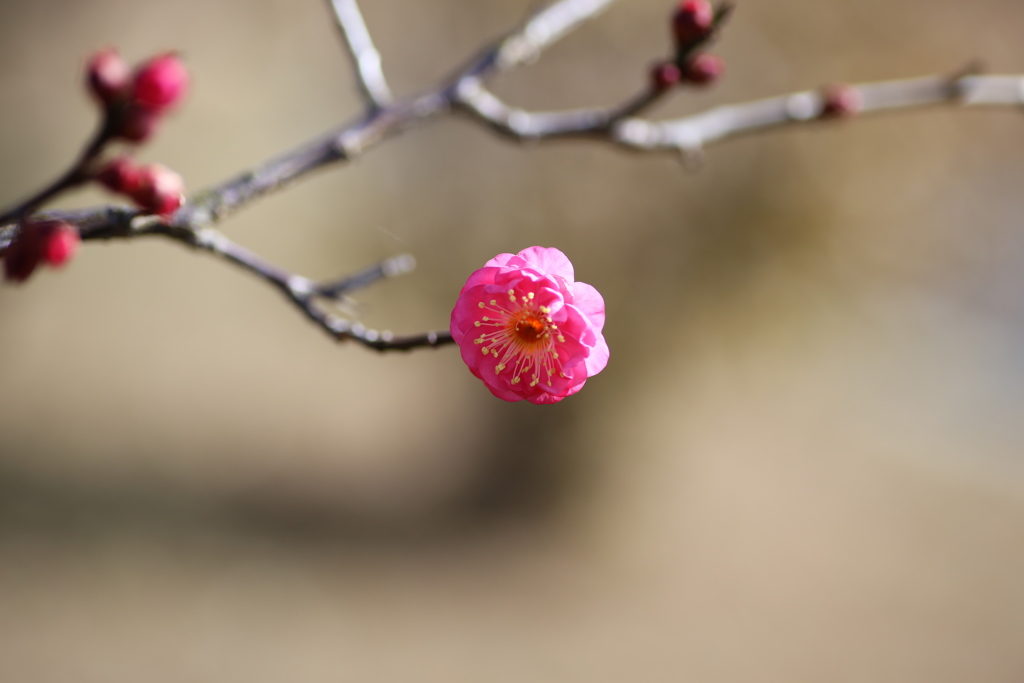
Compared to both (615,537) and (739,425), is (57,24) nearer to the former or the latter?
(615,537)

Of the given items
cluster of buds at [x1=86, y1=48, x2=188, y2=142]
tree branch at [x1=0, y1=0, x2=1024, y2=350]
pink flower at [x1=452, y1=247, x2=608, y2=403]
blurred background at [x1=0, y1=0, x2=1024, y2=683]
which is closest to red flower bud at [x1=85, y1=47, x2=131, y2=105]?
cluster of buds at [x1=86, y1=48, x2=188, y2=142]

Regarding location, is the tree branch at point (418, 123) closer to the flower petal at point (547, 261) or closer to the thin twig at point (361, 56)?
the thin twig at point (361, 56)

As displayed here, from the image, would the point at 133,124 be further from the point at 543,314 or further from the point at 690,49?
the point at 690,49

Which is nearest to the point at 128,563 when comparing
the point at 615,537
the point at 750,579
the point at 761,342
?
the point at 615,537

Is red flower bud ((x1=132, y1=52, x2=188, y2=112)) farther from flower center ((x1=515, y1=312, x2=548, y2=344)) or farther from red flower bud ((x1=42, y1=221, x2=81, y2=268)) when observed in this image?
flower center ((x1=515, y1=312, x2=548, y2=344))

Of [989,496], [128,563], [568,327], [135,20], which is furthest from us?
[989,496]

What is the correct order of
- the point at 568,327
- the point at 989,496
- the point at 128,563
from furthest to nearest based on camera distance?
the point at 989,496 < the point at 128,563 < the point at 568,327

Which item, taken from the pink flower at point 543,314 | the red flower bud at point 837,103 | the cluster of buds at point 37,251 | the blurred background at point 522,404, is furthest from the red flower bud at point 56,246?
the blurred background at point 522,404

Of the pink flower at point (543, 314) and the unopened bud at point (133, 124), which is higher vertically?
the unopened bud at point (133, 124)
